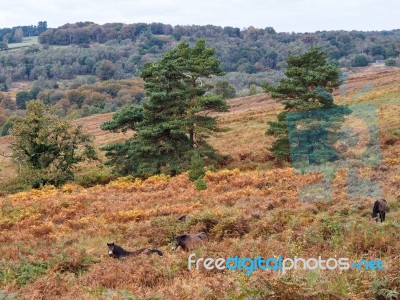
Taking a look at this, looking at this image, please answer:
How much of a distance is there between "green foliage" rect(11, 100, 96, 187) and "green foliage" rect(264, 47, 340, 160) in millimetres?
12977

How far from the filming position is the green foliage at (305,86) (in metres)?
27.2

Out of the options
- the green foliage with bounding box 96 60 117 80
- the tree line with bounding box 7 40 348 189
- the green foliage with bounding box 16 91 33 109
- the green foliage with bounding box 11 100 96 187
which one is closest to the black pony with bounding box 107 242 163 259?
the tree line with bounding box 7 40 348 189

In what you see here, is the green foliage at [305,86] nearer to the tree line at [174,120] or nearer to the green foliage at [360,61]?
the tree line at [174,120]

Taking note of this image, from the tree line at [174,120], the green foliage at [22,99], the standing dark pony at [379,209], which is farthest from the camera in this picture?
the green foliage at [22,99]

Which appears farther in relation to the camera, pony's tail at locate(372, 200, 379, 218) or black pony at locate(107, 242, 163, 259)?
pony's tail at locate(372, 200, 379, 218)

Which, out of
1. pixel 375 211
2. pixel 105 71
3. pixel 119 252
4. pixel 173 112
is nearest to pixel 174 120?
pixel 173 112

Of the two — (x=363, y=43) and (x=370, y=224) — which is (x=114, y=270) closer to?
(x=370, y=224)

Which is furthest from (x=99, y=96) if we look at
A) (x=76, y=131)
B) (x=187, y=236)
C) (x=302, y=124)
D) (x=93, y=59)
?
(x=187, y=236)

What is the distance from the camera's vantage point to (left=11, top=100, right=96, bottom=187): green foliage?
99.3 feet

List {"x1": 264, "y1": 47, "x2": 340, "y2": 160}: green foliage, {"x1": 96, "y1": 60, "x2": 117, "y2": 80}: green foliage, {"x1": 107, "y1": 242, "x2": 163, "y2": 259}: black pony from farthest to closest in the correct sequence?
{"x1": 96, "y1": 60, "x2": 117, "y2": 80}: green foliage, {"x1": 264, "y1": 47, "x2": 340, "y2": 160}: green foliage, {"x1": 107, "y1": 242, "x2": 163, "y2": 259}: black pony

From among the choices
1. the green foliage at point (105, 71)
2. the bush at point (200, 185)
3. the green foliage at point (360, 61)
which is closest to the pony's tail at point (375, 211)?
the bush at point (200, 185)

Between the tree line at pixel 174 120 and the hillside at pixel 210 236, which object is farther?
the tree line at pixel 174 120

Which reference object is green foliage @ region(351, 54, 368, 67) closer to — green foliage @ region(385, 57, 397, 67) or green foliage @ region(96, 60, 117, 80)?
green foliage @ region(385, 57, 397, 67)

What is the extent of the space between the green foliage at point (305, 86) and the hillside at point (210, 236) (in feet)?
20.8
